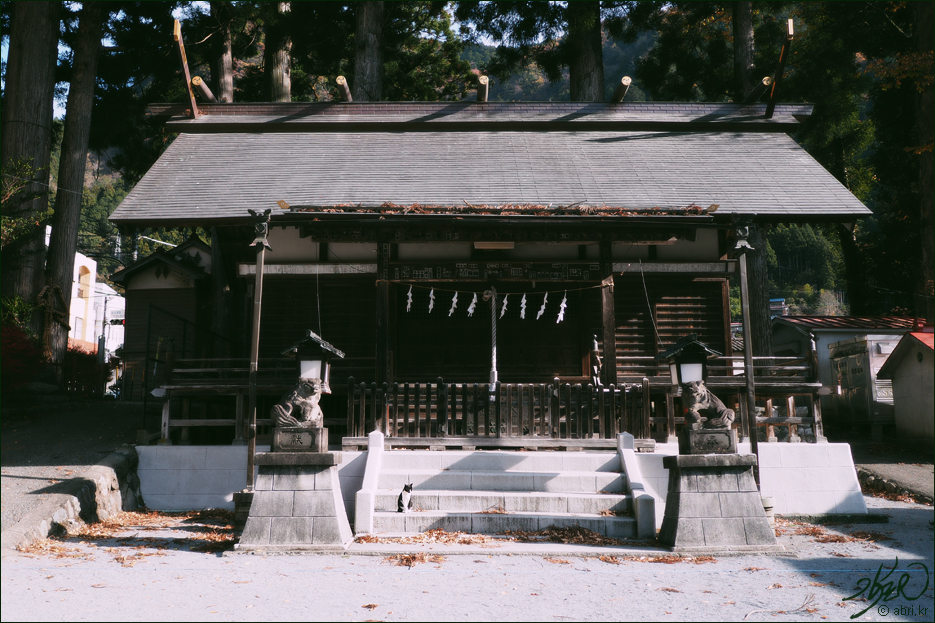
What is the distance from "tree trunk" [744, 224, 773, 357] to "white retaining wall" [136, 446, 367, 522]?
41.0 ft

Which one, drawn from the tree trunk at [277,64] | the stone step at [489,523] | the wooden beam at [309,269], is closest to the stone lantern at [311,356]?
the stone step at [489,523]

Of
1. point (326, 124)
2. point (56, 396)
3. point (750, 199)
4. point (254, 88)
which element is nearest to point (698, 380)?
point (750, 199)

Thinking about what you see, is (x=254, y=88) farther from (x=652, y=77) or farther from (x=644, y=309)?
(x=644, y=309)

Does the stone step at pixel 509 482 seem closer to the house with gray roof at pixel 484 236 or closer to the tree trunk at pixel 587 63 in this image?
the house with gray roof at pixel 484 236

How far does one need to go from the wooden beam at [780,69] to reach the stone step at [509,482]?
10.6m

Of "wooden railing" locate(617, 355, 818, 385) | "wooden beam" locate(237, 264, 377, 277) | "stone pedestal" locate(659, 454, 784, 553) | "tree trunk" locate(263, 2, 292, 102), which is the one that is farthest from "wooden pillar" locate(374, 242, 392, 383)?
"tree trunk" locate(263, 2, 292, 102)

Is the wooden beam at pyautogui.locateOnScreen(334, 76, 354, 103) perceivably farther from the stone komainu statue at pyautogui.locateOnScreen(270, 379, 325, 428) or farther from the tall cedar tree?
the stone komainu statue at pyautogui.locateOnScreen(270, 379, 325, 428)

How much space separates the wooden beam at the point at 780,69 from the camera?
548 inches

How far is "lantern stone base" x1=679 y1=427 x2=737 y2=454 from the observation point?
7965 millimetres

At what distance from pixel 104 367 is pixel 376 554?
1683cm

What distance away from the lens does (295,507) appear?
7.61 meters

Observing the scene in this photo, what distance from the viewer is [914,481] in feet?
36.9

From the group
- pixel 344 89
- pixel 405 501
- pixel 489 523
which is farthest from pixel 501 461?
pixel 344 89

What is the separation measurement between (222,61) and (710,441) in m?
18.5
